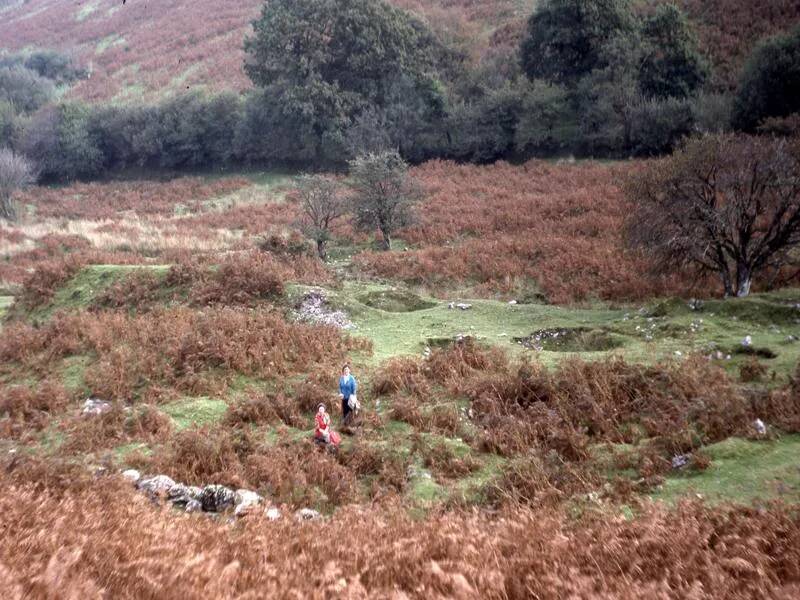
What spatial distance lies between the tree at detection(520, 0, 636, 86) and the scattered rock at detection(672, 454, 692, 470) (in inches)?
1353

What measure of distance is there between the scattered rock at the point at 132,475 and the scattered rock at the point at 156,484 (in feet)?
0.22

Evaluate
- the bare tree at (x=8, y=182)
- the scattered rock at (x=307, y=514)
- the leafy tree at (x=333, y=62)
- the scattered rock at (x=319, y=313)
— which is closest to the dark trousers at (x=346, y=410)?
the scattered rock at (x=307, y=514)

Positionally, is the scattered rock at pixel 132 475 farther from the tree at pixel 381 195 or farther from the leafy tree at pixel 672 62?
the leafy tree at pixel 672 62

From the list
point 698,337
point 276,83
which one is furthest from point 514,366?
point 276,83

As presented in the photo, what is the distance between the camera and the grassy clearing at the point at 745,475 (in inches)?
223

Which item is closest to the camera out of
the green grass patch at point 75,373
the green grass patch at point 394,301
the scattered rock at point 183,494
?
the scattered rock at point 183,494

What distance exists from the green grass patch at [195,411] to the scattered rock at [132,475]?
1530 millimetres

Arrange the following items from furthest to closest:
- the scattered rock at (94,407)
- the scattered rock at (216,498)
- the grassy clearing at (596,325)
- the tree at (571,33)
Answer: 1. the tree at (571,33)
2. the grassy clearing at (596,325)
3. the scattered rock at (94,407)
4. the scattered rock at (216,498)

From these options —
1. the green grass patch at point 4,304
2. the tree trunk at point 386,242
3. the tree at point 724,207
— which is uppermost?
the tree at point 724,207

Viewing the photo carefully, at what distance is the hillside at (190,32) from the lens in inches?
1439

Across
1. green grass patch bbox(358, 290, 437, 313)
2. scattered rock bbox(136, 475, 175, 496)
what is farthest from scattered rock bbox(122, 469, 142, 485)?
green grass patch bbox(358, 290, 437, 313)

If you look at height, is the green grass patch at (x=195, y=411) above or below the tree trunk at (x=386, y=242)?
above

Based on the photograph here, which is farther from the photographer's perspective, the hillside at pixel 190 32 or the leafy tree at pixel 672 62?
the hillside at pixel 190 32

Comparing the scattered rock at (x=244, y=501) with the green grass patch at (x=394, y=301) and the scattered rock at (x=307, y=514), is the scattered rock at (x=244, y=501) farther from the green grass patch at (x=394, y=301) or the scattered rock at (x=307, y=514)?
the green grass patch at (x=394, y=301)
